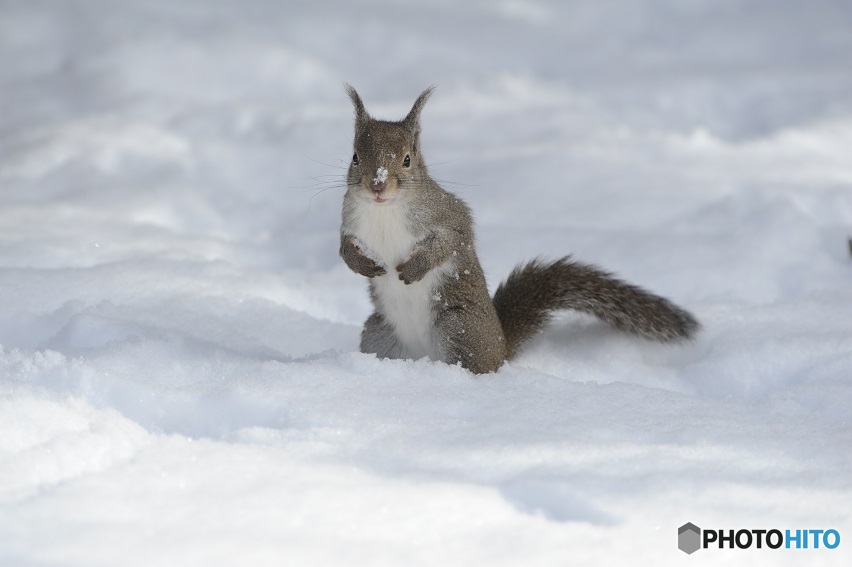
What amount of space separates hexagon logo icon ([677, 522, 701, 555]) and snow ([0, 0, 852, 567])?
0.05ft

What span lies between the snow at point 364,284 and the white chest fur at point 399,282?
25 centimetres

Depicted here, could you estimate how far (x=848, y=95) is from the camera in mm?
5918

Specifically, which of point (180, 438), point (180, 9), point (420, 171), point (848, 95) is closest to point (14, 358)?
point (180, 438)

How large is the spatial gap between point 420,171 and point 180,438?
122cm

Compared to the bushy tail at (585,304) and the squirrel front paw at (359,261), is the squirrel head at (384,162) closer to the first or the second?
the squirrel front paw at (359,261)

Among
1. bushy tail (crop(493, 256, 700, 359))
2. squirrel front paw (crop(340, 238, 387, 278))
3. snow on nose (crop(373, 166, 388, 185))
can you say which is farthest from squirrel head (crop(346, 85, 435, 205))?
bushy tail (crop(493, 256, 700, 359))

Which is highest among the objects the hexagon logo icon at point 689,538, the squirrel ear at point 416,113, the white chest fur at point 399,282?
the squirrel ear at point 416,113

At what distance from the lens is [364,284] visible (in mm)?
3842

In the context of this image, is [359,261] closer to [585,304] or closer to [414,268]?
[414,268]

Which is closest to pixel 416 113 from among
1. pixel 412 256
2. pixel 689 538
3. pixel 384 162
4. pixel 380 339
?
pixel 384 162

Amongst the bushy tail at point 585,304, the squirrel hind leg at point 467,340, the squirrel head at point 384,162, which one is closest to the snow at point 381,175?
the squirrel head at point 384,162

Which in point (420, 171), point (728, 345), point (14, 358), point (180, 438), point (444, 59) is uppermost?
point (444, 59)

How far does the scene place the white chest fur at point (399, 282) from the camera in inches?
110

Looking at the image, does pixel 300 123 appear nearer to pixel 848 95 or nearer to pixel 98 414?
pixel 848 95
